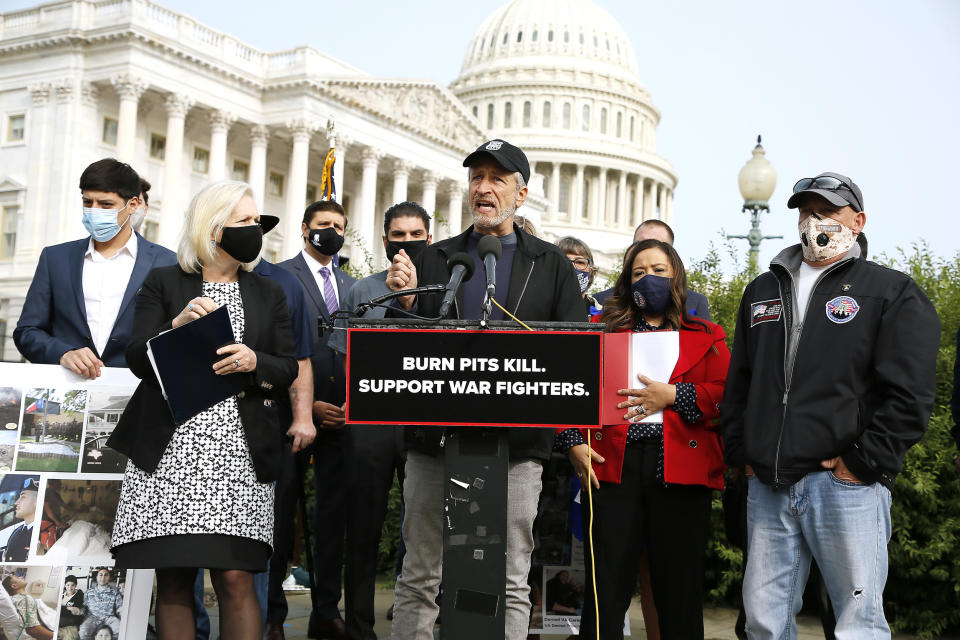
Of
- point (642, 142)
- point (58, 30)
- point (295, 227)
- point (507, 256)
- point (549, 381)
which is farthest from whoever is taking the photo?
point (642, 142)

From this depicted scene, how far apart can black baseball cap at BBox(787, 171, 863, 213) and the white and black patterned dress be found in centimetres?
246

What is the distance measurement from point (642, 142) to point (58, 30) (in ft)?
221

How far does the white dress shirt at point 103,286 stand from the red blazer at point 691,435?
2.42m

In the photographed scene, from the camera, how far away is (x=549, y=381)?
3.56 m

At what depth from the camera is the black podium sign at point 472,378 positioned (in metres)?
3.54

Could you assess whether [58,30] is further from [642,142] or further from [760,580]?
[642,142]

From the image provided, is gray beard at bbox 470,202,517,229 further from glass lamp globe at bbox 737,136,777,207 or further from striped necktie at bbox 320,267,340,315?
glass lamp globe at bbox 737,136,777,207

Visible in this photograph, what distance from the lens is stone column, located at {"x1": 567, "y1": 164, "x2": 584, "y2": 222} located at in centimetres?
9300

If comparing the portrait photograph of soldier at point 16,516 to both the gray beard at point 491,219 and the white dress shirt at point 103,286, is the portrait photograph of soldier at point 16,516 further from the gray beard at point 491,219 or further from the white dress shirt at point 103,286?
the gray beard at point 491,219

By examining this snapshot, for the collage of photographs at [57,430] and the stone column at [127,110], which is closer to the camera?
the collage of photographs at [57,430]

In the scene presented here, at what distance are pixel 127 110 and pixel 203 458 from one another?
132ft

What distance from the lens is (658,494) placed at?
15.6ft

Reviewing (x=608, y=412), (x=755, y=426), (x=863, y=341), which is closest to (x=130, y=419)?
(x=608, y=412)

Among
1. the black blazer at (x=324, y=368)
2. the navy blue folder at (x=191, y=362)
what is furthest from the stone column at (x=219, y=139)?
the navy blue folder at (x=191, y=362)
